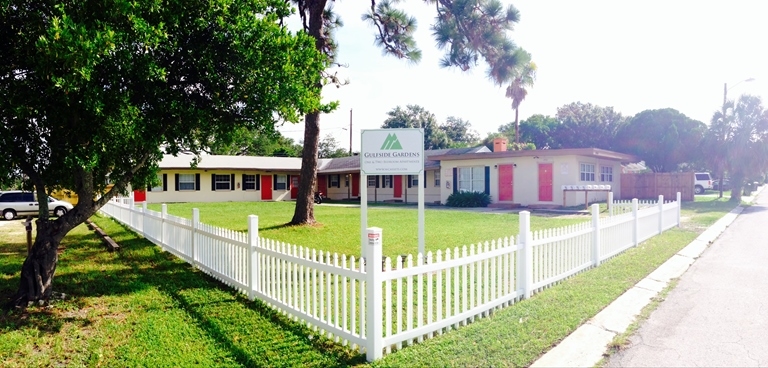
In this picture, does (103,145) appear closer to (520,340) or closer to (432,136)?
(520,340)

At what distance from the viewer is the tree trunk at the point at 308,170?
13.7m

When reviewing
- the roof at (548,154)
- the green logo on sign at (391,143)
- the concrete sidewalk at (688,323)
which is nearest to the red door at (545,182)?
the roof at (548,154)

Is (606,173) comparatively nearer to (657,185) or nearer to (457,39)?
(657,185)

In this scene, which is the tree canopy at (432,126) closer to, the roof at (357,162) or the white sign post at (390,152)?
the roof at (357,162)

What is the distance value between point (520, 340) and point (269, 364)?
2.36 meters

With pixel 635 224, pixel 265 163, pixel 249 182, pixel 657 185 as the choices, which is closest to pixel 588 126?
pixel 657 185

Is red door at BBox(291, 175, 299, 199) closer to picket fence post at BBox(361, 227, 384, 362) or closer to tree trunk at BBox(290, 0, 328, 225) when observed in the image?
tree trunk at BBox(290, 0, 328, 225)

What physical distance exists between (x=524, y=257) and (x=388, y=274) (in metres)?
2.38

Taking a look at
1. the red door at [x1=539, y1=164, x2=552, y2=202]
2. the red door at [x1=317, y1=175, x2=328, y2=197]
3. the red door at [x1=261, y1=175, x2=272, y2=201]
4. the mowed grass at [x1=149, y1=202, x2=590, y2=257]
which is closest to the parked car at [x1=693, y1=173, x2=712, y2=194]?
the red door at [x1=539, y1=164, x2=552, y2=202]

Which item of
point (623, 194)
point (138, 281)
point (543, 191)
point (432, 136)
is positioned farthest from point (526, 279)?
point (432, 136)

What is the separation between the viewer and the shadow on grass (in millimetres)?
4363

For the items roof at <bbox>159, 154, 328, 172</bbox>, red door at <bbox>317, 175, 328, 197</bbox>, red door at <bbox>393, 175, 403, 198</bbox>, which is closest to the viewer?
roof at <bbox>159, 154, 328, 172</bbox>

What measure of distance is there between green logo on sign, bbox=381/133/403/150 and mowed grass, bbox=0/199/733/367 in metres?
3.55

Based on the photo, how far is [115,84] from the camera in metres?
→ 5.30
